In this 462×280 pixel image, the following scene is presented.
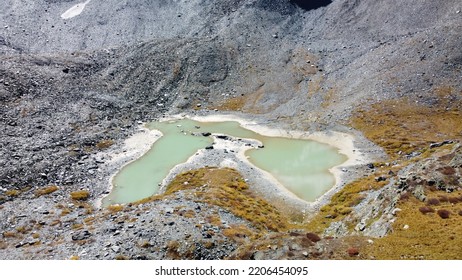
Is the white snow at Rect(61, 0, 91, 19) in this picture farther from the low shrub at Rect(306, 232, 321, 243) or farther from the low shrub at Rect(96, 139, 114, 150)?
the low shrub at Rect(306, 232, 321, 243)

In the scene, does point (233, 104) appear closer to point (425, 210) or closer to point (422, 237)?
point (425, 210)

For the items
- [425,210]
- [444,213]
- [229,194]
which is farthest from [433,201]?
[229,194]

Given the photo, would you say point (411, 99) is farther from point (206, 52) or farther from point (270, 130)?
point (206, 52)

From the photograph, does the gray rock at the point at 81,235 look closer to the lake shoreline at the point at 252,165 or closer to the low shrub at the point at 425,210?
the lake shoreline at the point at 252,165

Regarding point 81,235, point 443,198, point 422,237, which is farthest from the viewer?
point 81,235

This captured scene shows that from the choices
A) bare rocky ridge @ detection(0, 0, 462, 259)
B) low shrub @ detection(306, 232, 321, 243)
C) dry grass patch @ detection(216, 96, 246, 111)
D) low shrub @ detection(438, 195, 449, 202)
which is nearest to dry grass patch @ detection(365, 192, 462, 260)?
low shrub @ detection(438, 195, 449, 202)

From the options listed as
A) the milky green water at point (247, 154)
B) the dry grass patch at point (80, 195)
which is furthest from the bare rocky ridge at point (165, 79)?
the milky green water at point (247, 154)
